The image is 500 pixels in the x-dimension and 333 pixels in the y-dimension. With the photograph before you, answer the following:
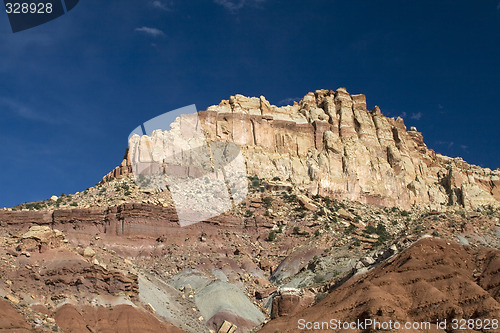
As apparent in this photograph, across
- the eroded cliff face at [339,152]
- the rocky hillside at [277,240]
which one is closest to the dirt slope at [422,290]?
the rocky hillside at [277,240]

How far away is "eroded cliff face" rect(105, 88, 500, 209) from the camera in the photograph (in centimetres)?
8338

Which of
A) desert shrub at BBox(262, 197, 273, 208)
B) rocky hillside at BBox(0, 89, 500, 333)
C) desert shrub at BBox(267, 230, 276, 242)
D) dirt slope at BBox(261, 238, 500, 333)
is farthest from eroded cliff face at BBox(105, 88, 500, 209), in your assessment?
dirt slope at BBox(261, 238, 500, 333)

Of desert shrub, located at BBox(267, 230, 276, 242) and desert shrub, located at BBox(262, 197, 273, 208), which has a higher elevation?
desert shrub, located at BBox(262, 197, 273, 208)

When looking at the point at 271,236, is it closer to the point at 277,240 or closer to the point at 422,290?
the point at 277,240

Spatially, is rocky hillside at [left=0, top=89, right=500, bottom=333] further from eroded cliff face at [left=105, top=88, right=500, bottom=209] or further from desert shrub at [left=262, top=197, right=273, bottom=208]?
eroded cliff face at [left=105, top=88, right=500, bottom=209]

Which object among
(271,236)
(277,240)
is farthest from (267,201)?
(277,240)

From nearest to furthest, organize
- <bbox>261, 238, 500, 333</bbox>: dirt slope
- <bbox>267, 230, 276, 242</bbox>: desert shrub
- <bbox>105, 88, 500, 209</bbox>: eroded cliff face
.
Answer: <bbox>261, 238, 500, 333</bbox>: dirt slope
<bbox>267, 230, 276, 242</bbox>: desert shrub
<bbox>105, 88, 500, 209</bbox>: eroded cliff face

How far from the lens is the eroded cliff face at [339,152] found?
8338 cm

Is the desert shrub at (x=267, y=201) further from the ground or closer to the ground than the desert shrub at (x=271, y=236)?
further from the ground

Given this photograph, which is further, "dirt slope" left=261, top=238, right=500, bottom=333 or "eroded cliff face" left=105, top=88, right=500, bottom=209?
"eroded cliff face" left=105, top=88, right=500, bottom=209

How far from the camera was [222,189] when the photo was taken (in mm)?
70688

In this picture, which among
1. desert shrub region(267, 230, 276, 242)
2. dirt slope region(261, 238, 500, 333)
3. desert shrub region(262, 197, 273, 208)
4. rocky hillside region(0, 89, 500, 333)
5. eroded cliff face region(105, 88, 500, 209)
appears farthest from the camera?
eroded cliff face region(105, 88, 500, 209)

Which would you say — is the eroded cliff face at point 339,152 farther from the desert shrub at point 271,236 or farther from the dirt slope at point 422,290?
the dirt slope at point 422,290

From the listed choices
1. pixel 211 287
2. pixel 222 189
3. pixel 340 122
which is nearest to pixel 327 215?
pixel 222 189
